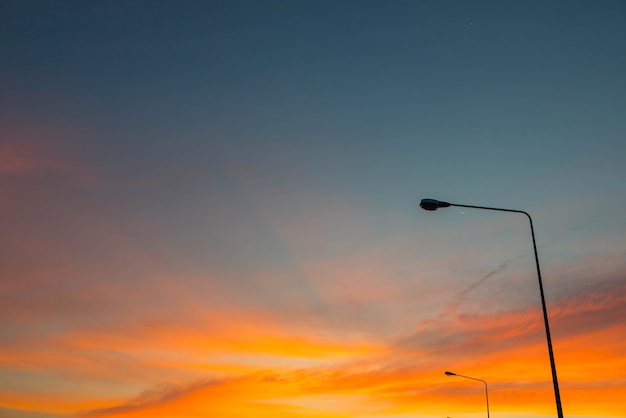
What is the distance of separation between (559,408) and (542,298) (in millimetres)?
3955

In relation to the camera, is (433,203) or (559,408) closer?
(559,408)

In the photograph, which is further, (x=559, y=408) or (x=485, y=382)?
(x=485, y=382)

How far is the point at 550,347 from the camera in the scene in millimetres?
18891

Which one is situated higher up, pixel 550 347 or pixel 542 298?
pixel 542 298

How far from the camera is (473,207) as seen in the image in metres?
22.4

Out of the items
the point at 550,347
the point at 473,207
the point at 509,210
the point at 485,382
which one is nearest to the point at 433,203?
the point at 473,207

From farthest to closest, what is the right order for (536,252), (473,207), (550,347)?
(473,207) < (536,252) < (550,347)

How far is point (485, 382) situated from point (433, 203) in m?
42.2

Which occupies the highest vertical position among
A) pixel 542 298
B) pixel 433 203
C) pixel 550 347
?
pixel 433 203

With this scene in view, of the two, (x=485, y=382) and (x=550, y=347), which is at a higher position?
(x=485, y=382)

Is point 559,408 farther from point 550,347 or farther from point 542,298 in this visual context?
point 542,298

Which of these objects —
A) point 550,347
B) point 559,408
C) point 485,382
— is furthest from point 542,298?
point 485,382

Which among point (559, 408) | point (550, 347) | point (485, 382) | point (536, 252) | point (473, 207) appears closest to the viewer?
point (559, 408)

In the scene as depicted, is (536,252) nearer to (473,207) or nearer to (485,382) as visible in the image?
(473,207)
